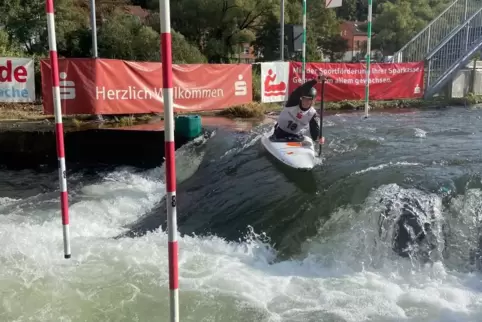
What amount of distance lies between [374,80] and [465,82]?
3779 mm

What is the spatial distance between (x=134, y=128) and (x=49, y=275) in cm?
569

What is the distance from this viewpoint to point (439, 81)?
56.9 ft

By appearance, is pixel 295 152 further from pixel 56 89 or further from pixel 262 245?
pixel 56 89

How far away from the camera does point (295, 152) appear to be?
821cm

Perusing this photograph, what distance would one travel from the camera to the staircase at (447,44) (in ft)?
56.3

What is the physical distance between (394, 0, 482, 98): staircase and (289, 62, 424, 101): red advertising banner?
582 millimetres

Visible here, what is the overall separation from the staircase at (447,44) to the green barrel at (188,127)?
9.70m

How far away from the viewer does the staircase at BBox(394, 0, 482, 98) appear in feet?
56.3

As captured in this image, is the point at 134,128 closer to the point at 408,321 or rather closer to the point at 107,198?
the point at 107,198

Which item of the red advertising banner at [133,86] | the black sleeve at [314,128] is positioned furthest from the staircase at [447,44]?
the black sleeve at [314,128]

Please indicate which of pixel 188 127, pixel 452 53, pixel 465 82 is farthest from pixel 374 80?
pixel 188 127

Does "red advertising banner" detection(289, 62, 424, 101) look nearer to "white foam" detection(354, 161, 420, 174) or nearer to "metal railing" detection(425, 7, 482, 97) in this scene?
"metal railing" detection(425, 7, 482, 97)

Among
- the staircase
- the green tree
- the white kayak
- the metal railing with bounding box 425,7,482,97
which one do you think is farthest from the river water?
the green tree

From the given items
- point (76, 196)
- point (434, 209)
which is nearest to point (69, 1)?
point (76, 196)
